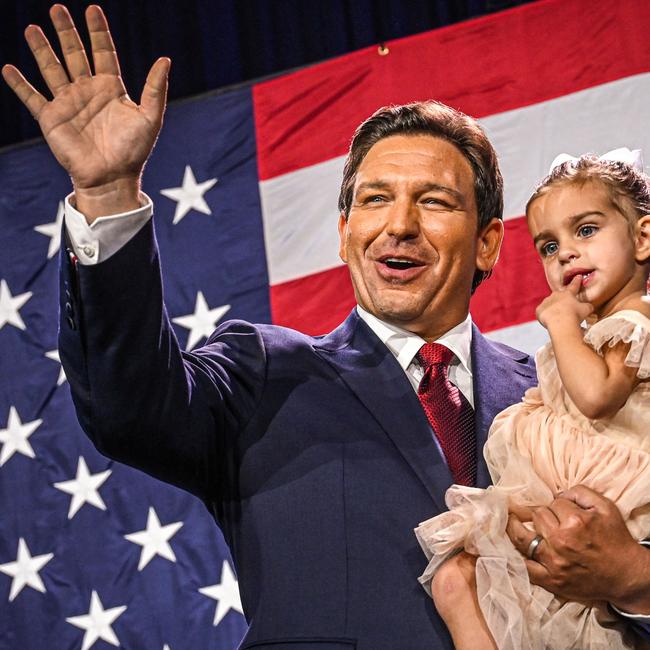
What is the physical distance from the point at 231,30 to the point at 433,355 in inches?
87.2

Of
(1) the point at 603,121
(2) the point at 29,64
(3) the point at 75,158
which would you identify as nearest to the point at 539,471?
(3) the point at 75,158

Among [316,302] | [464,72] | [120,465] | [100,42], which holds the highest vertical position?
[100,42]

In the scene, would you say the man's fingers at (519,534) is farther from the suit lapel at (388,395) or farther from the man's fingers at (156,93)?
the man's fingers at (156,93)

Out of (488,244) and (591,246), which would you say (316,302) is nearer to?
(488,244)

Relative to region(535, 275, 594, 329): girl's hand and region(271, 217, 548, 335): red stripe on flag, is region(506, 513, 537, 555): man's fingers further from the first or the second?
region(271, 217, 548, 335): red stripe on flag

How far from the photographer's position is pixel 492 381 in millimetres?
1945

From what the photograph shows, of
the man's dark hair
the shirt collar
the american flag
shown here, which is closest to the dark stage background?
the american flag

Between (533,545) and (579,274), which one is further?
(579,274)

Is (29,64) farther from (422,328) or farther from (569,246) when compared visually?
(569,246)

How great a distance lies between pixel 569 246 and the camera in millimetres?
1804

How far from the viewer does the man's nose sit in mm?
2012

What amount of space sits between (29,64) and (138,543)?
6.11 ft

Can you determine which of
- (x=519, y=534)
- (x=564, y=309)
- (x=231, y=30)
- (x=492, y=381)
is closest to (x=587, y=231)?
(x=564, y=309)

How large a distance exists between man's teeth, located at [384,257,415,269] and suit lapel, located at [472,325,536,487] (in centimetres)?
19
